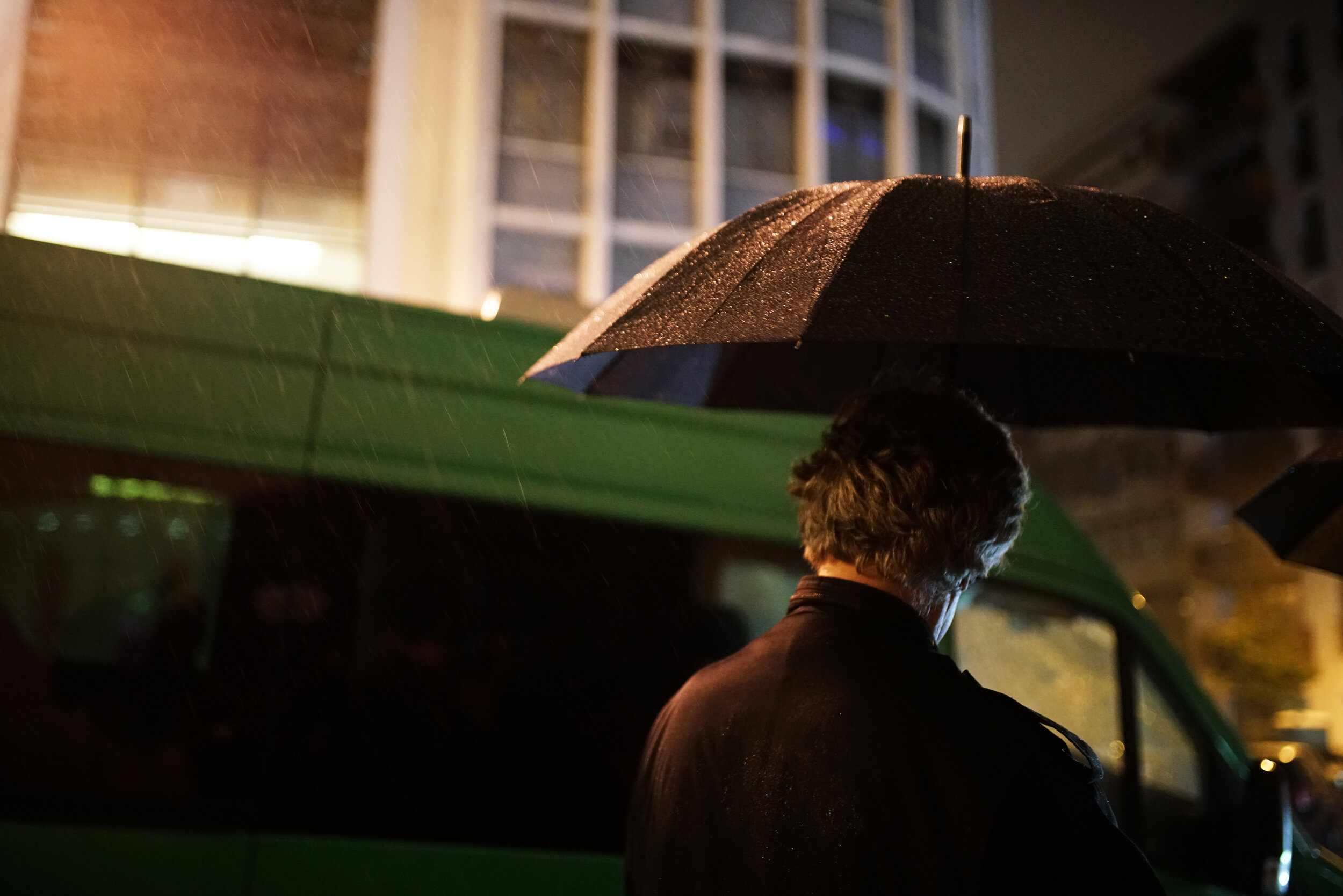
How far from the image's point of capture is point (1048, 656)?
3.43 metres

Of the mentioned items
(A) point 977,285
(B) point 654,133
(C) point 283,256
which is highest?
(B) point 654,133

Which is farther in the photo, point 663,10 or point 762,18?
point 762,18

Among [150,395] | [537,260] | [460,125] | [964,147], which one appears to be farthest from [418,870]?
[460,125]

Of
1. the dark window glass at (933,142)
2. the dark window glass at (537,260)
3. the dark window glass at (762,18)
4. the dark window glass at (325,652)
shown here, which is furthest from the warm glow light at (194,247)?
the dark window glass at (933,142)

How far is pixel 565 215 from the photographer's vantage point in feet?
39.2

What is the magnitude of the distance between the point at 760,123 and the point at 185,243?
7.23 metres

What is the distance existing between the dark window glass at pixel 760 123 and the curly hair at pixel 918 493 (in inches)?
463

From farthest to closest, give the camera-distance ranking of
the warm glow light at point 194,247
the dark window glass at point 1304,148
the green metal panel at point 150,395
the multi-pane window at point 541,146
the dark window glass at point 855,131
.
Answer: the dark window glass at point 1304,148 → the dark window glass at point 855,131 → the multi-pane window at point 541,146 → the warm glow light at point 194,247 → the green metal panel at point 150,395

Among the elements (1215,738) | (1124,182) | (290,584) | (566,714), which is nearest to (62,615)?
(290,584)

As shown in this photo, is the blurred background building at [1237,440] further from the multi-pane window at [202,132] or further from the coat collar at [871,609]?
the coat collar at [871,609]

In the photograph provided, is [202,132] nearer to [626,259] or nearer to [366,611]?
[626,259]

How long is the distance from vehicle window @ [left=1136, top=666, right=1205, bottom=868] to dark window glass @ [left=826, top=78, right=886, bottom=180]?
11.0 metres

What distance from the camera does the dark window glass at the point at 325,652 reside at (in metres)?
2.61

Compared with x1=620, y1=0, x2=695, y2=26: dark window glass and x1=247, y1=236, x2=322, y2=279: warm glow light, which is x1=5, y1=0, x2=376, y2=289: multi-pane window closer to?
x1=247, y1=236, x2=322, y2=279: warm glow light
